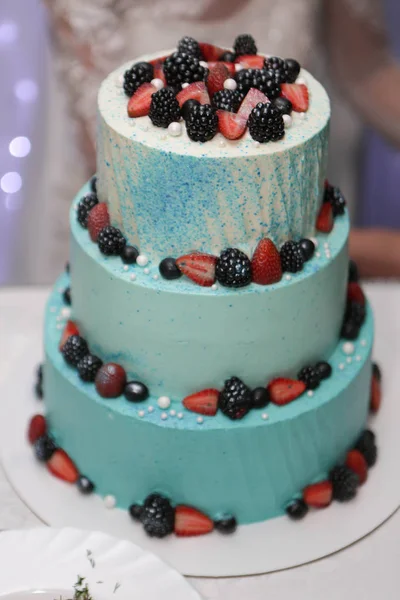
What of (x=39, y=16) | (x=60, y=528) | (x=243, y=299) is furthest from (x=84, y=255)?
(x=39, y=16)

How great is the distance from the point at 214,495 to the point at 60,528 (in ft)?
1.15

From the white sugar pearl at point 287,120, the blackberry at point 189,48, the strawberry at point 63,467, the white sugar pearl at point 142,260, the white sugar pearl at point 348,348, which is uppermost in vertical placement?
the blackberry at point 189,48

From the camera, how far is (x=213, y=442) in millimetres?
1919

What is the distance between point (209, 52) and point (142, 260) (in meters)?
0.50

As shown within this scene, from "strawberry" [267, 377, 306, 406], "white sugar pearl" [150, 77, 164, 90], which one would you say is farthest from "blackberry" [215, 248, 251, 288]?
"white sugar pearl" [150, 77, 164, 90]

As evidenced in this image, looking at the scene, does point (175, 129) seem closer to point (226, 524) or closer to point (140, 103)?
point (140, 103)

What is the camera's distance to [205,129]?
1.72 metres

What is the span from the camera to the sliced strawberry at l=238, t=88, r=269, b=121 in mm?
1788

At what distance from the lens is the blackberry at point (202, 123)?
1718 mm

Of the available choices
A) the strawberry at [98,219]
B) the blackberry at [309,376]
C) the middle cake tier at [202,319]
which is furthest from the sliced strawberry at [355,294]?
the strawberry at [98,219]

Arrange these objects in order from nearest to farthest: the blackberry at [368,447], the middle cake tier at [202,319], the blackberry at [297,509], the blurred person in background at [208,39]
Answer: the middle cake tier at [202,319] < the blackberry at [297,509] < the blackberry at [368,447] < the blurred person in background at [208,39]

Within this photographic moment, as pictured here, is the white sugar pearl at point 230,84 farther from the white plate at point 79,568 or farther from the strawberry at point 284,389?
the white plate at point 79,568

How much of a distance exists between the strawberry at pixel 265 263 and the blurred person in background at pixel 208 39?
111 centimetres

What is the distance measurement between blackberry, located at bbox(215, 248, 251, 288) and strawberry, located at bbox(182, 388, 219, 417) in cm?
25
